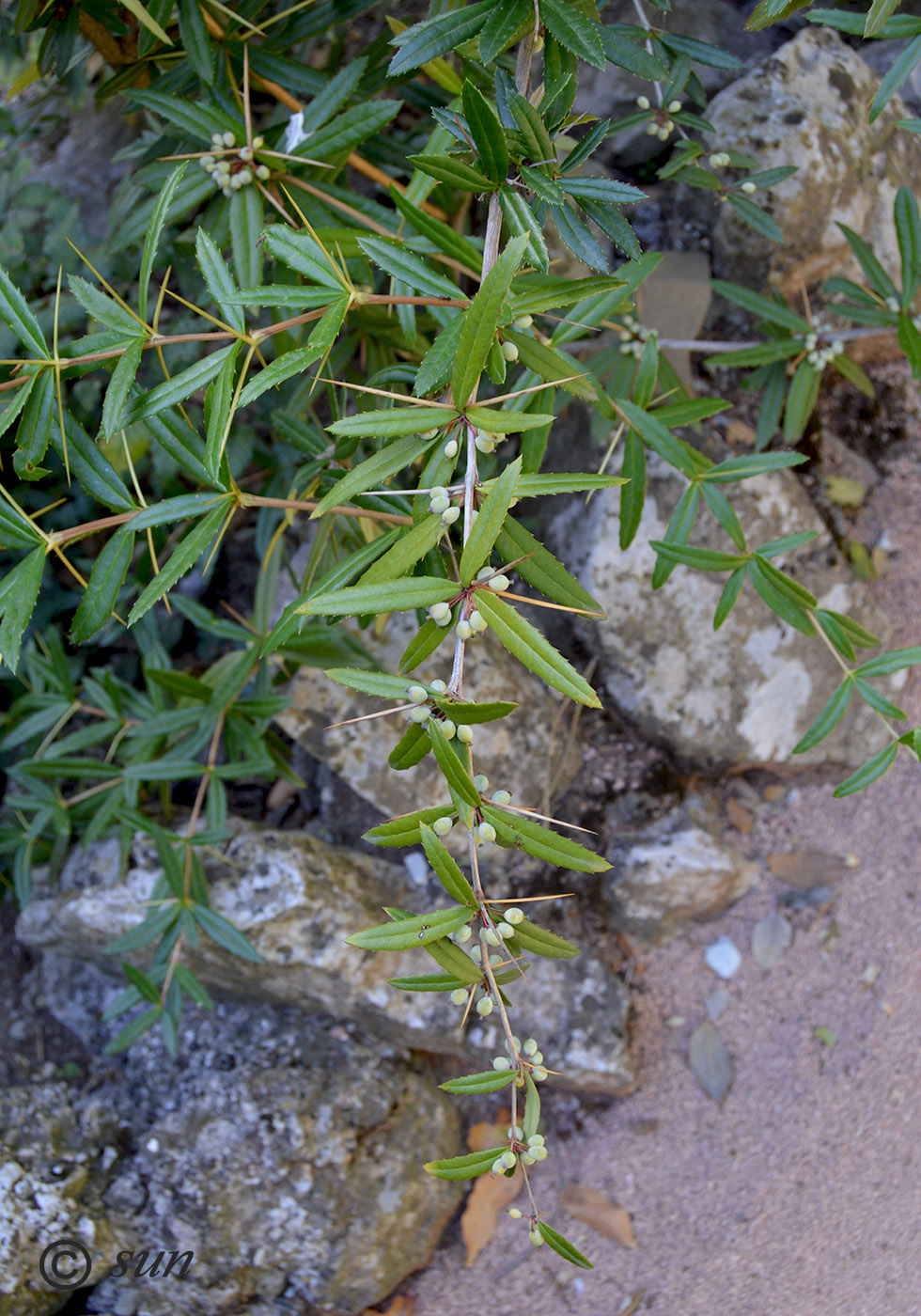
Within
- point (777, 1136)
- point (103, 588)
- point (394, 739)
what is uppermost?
point (103, 588)

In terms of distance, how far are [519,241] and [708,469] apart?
2.15 feet

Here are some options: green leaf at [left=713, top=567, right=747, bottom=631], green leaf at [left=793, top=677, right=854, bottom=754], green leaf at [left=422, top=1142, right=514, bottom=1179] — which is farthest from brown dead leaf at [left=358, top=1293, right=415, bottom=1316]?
green leaf at [left=713, top=567, right=747, bottom=631]

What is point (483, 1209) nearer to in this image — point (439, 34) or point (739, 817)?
point (739, 817)

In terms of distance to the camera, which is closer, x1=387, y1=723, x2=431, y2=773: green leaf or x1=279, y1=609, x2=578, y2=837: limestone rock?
x1=387, y1=723, x2=431, y2=773: green leaf

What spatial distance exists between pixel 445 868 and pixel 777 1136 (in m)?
1.27

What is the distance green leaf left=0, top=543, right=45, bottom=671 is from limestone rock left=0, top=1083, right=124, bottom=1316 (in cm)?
104

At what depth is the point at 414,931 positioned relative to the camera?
2.60ft

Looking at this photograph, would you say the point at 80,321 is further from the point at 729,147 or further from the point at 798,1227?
the point at 798,1227

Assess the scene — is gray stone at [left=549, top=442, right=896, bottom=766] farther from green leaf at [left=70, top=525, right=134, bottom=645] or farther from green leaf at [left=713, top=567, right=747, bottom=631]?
green leaf at [left=70, top=525, right=134, bottom=645]

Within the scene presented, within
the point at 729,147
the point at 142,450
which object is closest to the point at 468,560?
the point at 142,450

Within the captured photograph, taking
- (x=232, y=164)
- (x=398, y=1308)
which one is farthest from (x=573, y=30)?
(x=398, y=1308)

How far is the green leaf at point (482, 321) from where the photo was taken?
0.74 meters

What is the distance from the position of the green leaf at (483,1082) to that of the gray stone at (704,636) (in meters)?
0.99

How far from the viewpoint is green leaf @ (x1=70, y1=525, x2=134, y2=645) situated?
988 mm
